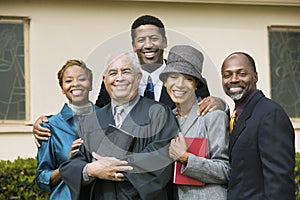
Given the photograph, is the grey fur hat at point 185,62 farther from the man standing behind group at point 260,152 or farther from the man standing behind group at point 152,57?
A: the man standing behind group at point 260,152

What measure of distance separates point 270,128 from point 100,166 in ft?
3.59

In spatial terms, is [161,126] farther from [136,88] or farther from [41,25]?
[41,25]

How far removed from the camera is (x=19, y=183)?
825 cm

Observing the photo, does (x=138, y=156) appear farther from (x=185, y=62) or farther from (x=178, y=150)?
(x=185, y=62)

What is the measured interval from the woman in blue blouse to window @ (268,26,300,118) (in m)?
5.65

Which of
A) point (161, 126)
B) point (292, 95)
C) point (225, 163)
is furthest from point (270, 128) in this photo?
point (292, 95)

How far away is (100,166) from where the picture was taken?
4953mm

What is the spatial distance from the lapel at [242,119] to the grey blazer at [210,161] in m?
0.06

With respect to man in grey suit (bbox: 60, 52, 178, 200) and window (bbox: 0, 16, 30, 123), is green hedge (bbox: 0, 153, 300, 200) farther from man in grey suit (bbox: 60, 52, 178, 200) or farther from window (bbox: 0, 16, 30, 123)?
man in grey suit (bbox: 60, 52, 178, 200)

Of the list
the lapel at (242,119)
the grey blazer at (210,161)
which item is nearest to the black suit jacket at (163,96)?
the grey blazer at (210,161)

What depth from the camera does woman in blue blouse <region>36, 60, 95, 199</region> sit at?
542cm

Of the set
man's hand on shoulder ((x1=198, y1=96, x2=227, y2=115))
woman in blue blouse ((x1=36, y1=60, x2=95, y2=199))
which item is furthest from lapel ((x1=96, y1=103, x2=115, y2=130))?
man's hand on shoulder ((x1=198, y1=96, x2=227, y2=115))

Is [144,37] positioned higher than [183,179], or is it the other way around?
[144,37]

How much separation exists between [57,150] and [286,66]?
234 inches
